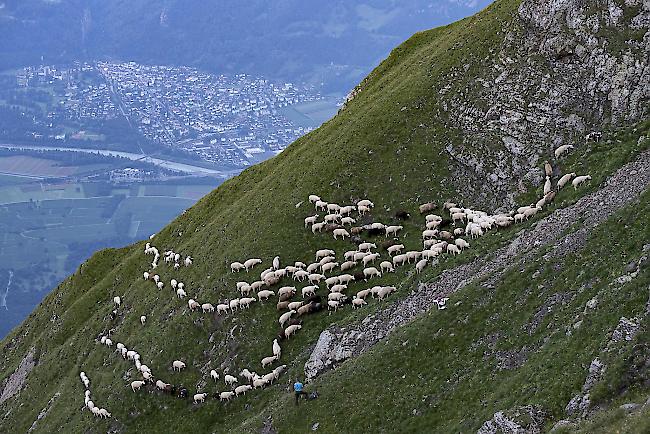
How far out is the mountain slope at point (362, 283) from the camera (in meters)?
37.9

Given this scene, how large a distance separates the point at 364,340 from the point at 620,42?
33397mm

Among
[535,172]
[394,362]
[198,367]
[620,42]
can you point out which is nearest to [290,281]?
[198,367]

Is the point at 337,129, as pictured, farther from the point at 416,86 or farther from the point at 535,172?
the point at 535,172

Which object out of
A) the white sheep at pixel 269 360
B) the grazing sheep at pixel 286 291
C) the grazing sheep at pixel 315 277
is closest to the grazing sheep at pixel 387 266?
the grazing sheep at pixel 315 277

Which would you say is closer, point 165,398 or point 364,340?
point 364,340

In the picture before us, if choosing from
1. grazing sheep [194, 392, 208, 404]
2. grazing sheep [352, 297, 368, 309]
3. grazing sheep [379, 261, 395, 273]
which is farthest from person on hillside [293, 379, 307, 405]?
grazing sheep [379, 261, 395, 273]

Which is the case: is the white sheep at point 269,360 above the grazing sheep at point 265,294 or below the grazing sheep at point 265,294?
below

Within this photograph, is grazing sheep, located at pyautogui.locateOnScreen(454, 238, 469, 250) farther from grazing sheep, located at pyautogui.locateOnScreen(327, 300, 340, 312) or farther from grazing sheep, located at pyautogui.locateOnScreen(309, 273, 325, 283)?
grazing sheep, located at pyautogui.locateOnScreen(309, 273, 325, 283)

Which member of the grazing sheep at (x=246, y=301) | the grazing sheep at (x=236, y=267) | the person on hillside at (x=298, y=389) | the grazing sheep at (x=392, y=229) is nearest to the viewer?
the person on hillside at (x=298, y=389)

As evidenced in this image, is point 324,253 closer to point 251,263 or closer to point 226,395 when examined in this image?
point 251,263

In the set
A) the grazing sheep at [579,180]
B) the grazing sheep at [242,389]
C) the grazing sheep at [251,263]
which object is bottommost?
the grazing sheep at [242,389]

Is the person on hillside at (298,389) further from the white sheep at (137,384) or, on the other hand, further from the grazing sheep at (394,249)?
the white sheep at (137,384)

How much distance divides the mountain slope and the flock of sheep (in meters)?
0.69

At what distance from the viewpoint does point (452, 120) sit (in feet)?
218
